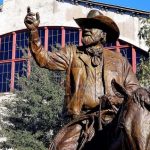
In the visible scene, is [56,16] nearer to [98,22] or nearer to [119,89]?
[98,22]

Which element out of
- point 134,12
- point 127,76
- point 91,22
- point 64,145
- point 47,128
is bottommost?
point 47,128

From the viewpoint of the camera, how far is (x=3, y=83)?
40406mm

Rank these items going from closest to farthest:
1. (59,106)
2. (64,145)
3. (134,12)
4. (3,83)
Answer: (64,145) → (59,106) → (134,12) → (3,83)

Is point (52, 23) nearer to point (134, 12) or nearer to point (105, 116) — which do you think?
point (134, 12)

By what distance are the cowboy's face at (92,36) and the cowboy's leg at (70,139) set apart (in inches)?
37.7

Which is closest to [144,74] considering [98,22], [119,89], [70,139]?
[98,22]

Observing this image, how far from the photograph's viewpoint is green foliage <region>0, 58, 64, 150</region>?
1056 inches

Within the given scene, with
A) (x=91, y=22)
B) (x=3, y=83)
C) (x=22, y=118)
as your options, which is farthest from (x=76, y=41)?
(x=91, y=22)

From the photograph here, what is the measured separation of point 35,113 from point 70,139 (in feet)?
72.0

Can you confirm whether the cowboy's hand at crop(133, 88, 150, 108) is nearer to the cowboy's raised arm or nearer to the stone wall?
the cowboy's raised arm

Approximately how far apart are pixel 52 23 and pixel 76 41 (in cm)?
282

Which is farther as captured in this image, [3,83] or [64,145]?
[3,83]

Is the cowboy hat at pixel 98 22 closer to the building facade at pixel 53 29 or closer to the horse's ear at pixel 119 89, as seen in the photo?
the horse's ear at pixel 119 89

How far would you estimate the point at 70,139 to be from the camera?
5766 mm
